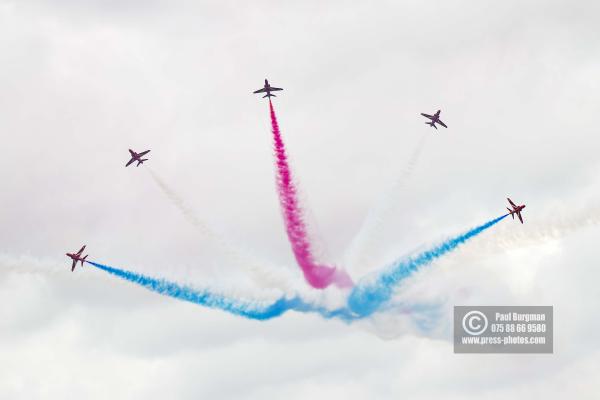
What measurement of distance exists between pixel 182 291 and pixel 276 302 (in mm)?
14242

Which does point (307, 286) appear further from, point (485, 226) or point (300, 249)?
point (485, 226)

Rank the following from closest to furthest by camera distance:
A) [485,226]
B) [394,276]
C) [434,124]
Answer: [485,226], [394,276], [434,124]

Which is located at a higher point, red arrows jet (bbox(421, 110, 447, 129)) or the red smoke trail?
red arrows jet (bbox(421, 110, 447, 129))

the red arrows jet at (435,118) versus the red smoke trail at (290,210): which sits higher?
the red arrows jet at (435,118)

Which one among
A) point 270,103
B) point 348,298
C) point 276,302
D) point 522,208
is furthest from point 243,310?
point 522,208

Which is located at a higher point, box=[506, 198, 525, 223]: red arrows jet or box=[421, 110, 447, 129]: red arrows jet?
box=[421, 110, 447, 129]: red arrows jet

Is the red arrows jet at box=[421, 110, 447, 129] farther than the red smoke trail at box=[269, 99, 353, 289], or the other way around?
the red arrows jet at box=[421, 110, 447, 129]

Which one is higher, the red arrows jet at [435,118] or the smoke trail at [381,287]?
the red arrows jet at [435,118]

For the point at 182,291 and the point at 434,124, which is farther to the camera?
the point at 434,124

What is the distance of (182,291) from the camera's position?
164750mm

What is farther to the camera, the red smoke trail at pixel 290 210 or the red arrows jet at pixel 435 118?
the red arrows jet at pixel 435 118

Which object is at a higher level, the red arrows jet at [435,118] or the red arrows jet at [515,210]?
the red arrows jet at [435,118]

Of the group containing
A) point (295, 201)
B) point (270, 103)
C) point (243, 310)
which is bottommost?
point (243, 310)

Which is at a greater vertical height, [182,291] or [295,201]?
[295,201]
